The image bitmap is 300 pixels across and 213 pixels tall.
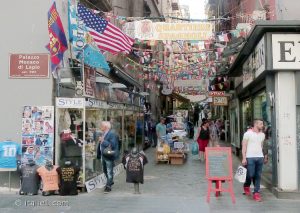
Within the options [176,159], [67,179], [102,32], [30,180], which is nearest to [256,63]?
[102,32]

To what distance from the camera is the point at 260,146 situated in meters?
9.92

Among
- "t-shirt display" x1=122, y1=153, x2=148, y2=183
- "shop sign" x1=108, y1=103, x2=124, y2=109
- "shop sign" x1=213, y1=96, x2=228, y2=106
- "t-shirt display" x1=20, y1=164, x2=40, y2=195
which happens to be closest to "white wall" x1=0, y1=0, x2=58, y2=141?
"t-shirt display" x1=20, y1=164, x2=40, y2=195

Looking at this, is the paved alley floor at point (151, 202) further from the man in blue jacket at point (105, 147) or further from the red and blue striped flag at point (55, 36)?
the red and blue striped flag at point (55, 36)

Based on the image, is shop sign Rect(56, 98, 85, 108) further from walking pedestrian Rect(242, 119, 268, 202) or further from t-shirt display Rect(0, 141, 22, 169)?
walking pedestrian Rect(242, 119, 268, 202)

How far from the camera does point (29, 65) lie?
11164 mm

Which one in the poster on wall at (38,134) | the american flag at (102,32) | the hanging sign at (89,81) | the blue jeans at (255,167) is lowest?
the blue jeans at (255,167)

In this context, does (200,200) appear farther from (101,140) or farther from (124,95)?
(124,95)

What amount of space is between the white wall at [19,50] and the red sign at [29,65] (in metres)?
0.12

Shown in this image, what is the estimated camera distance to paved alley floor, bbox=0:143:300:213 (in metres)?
8.78

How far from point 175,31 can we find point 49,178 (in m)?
5.93

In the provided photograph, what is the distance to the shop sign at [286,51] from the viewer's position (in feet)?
32.9

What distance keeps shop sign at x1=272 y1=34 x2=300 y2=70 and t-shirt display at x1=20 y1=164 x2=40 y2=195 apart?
597 cm

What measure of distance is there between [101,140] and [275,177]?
4262 mm

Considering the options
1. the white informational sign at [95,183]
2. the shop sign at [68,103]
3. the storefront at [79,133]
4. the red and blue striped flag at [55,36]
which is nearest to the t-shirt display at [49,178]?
the storefront at [79,133]
